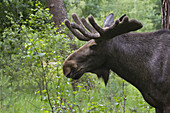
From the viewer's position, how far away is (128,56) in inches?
119

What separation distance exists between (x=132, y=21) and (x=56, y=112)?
1.59 m

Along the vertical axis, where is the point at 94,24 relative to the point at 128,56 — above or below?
above

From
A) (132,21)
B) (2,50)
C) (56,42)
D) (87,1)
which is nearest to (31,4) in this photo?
(2,50)

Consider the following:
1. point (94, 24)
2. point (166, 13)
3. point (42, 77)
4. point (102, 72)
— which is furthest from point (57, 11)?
point (94, 24)

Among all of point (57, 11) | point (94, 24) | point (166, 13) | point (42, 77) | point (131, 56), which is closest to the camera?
point (94, 24)

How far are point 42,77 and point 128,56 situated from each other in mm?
2594

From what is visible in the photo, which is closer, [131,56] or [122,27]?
[122,27]

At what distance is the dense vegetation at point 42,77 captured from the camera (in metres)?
3.71

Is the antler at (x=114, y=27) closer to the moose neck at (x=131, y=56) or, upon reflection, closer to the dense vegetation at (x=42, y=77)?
the moose neck at (x=131, y=56)

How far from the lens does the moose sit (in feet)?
9.32

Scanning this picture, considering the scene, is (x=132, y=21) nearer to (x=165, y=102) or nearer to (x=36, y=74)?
(x=165, y=102)

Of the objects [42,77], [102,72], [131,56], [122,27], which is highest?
[122,27]

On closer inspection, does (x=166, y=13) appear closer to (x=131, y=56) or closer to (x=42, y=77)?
(x=131, y=56)

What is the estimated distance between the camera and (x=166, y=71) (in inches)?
108
